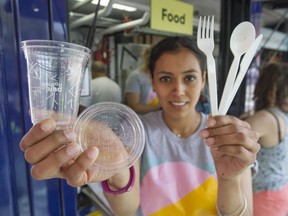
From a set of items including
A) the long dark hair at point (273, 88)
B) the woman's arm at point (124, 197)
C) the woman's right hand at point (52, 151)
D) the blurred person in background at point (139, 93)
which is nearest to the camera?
the woman's right hand at point (52, 151)

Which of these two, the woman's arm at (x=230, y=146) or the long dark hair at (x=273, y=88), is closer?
the woman's arm at (x=230, y=146)

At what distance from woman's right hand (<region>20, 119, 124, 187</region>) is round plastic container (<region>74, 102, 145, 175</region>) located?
100 millimetres

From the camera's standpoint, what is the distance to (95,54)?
1.89 meters

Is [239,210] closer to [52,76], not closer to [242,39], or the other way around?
[242,39]

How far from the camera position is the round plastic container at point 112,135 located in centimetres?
69

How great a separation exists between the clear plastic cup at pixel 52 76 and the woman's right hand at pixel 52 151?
3 cm

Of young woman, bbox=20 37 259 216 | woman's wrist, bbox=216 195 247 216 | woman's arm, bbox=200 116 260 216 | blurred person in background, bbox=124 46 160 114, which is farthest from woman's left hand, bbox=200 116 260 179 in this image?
blurred person in background, bbox=124 46 160 114

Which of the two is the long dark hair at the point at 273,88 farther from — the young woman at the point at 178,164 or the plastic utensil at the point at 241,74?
the plastic utensil at the point at 241,74

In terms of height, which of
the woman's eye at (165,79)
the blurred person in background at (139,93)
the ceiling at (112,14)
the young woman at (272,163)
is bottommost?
the young woman at (272,163)

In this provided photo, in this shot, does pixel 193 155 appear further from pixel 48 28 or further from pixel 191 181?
pixel 48 28

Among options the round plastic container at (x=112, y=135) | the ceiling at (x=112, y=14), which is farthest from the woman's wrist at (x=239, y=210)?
the ceiling at (x=112, y=14)

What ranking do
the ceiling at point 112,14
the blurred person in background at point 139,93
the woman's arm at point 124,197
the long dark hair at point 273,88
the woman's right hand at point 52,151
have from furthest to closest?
the blurred person in background at point 139,93, the long dark hair at point 273,88, the ceiling at point 112,14, the woman's arm at point 124,197, the woman's right hand at point 52,151

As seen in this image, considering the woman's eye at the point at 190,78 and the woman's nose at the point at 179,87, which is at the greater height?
the woman's eye at the point at 190,78

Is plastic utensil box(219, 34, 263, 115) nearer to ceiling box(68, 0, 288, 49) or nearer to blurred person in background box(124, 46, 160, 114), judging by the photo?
ceiling box(68, 0, 288, 49)
